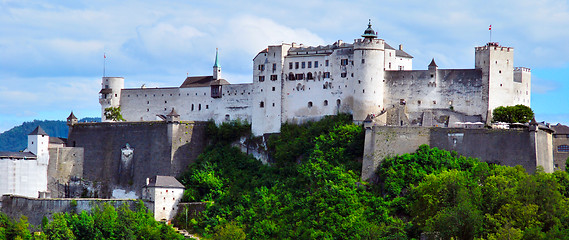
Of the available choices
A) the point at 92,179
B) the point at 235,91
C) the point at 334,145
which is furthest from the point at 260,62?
Result: the point at 92,179

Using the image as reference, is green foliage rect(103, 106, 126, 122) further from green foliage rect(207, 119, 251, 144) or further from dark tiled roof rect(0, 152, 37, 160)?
green foliage rect(207, 119, 251, 144)

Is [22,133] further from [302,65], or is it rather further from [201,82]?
[302,65]

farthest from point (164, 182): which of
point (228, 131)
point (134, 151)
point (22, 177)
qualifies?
point (22, 177)

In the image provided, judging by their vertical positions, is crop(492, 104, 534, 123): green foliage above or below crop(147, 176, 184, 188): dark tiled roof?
above

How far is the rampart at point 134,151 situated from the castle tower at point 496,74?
2315 cm

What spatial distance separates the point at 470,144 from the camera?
73062mm

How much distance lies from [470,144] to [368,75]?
32.9 ft

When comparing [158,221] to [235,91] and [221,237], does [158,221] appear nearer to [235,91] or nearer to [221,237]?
[221,237]

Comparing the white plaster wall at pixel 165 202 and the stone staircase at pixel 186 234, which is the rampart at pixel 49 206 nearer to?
the white plaster wall at pixel 165 202

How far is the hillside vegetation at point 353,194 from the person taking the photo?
210 ft

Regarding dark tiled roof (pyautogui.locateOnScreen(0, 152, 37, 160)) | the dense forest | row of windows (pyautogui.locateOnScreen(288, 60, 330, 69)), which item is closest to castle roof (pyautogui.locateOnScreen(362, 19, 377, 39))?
row of windows (pyautogui.locateOnScreen(288, 60, 330, 69))

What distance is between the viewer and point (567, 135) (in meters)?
80.1

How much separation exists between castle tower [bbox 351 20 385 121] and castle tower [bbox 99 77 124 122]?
23012 millimetres

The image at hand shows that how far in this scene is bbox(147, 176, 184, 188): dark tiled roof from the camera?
7828 cm
